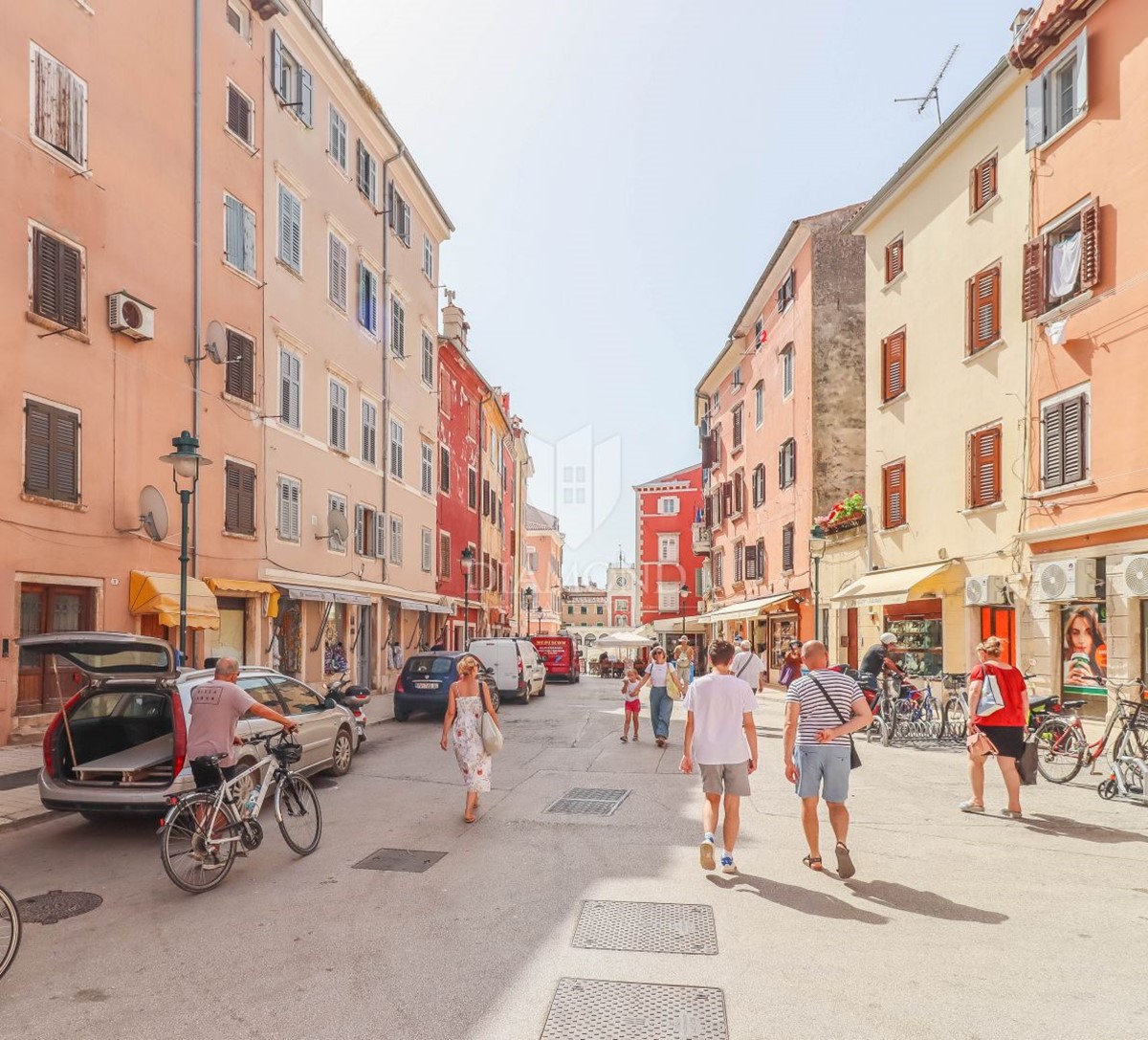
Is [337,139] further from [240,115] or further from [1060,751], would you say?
[1060,751]

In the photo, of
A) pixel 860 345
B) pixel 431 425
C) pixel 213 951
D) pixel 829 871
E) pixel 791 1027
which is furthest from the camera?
pixel 431 425

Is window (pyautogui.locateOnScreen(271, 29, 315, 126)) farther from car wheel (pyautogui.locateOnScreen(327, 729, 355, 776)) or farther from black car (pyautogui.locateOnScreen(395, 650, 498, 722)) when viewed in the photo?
car wheel (pyautogui.locateOnScreen(327, 729, 355, 776))

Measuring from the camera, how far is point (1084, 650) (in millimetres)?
15633

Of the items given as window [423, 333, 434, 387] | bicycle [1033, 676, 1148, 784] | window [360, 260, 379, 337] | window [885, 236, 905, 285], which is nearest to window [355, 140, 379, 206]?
window [360, 260, 379, 337]

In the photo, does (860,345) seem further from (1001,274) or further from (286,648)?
(286,648)

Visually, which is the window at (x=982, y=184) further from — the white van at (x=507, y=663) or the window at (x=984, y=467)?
the white van at (x=507, y=663)

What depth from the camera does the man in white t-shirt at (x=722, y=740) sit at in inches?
289

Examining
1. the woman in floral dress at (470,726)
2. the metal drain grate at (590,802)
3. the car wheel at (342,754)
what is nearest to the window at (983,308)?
the metal drain grate at (590,802)

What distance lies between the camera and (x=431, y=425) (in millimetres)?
34375

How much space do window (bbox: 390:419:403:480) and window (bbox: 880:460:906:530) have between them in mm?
14926

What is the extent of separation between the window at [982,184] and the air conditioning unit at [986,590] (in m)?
7.66

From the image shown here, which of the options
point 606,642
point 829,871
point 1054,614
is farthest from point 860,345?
point 829,871

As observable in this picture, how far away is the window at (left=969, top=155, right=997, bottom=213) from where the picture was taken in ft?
→ 62.4

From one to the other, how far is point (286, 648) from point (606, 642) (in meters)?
19.8
